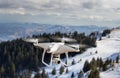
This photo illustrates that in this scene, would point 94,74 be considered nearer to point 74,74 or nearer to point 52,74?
point 74,74

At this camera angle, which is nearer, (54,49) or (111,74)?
(54,49)

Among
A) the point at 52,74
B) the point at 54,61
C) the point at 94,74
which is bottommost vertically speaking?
the point at 52,74

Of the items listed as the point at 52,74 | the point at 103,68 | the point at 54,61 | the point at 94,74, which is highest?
Answer: the point at 54,61

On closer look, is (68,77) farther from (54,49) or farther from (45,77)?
(54,49)

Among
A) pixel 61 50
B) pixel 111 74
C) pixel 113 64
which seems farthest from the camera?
pixel 113 64

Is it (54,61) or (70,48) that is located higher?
(70,48)

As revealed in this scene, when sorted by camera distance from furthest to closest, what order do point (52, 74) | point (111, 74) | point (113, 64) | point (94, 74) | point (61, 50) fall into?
1. point (52, 74)
2. point (113, 64)
3. point (111, 74)
4. point (94, 74)
5. point (61, 50)

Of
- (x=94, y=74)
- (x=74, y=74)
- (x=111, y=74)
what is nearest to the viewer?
(x=94, y=74)

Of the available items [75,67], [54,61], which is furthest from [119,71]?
[54,61]

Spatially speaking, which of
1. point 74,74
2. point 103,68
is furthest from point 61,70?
point 103,68
